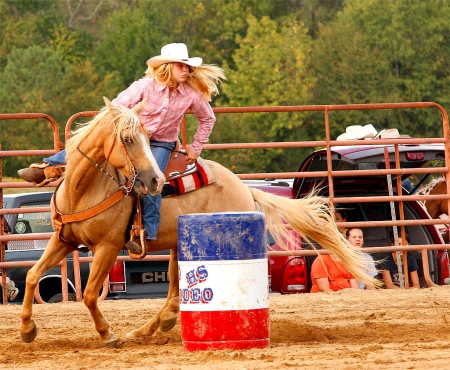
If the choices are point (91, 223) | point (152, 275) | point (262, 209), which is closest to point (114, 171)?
point (91, 223)

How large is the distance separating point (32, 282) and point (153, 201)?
1097mm

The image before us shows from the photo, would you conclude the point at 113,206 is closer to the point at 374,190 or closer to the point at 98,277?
the point at 98,277

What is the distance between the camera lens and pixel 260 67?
167 ft

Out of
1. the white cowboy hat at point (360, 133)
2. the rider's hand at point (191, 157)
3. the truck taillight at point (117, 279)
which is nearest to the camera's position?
the rider's hand at point (191, 157)

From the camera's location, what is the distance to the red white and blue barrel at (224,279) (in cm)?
632

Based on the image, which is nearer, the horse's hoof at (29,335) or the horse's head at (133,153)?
the horse's head at (133,153)

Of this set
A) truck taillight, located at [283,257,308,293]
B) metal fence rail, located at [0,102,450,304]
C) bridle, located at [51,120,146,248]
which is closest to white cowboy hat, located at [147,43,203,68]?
bridle, located at [51,120,146,248]

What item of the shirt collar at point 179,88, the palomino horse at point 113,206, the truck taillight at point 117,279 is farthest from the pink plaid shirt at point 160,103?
the truck taillight at point 117,279

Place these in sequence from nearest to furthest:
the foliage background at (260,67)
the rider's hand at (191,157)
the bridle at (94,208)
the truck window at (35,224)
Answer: the bridle at (94,208)
the rider's hand at (191,157)
the truck window at (35,224)
the foliage background at (260,67)

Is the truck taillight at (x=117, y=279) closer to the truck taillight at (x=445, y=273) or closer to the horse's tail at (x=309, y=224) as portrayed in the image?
the horse's tail at (x=309, y=224)

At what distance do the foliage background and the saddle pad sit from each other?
31.4 metres

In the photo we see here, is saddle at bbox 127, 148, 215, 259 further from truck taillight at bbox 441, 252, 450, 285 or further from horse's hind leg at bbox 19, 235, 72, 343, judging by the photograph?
truck taillight at bbox 441, 252, 450, 285

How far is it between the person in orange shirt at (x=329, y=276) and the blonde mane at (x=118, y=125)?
3.96m

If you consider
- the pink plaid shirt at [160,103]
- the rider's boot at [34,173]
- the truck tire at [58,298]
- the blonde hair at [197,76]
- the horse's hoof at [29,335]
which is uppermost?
the blonde hair at [197,76]
